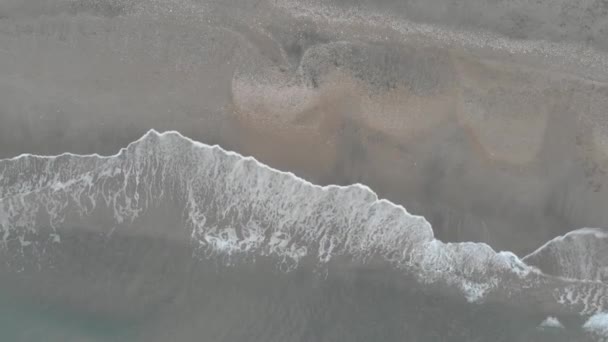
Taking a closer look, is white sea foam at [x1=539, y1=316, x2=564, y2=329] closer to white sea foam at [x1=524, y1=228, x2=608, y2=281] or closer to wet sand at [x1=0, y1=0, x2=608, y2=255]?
white sea foam at [x1=524, y1=228, x2=608, y2=281]

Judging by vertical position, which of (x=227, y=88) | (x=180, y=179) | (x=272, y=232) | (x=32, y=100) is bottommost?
(x=272, y=232)

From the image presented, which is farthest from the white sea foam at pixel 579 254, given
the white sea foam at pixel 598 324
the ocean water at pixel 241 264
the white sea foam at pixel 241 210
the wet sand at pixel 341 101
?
the white sea foam at pixel 598 324

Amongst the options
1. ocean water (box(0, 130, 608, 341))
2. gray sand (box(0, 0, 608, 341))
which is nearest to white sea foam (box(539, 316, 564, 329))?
ocean water (box(0, 130, 608, 341))

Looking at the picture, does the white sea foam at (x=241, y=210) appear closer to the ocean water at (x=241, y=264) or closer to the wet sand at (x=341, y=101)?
the ocean water at (x=241, y=264)

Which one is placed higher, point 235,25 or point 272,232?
point 235,25

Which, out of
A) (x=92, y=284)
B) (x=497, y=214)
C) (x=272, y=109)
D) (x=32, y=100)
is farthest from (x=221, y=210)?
(x=497, y=214)

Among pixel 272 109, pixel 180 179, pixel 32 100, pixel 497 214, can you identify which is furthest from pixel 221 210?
pixel 497 214

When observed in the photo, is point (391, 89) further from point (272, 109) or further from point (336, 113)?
point (272, 109)

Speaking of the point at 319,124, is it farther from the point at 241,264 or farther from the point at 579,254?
the point at 579,254
